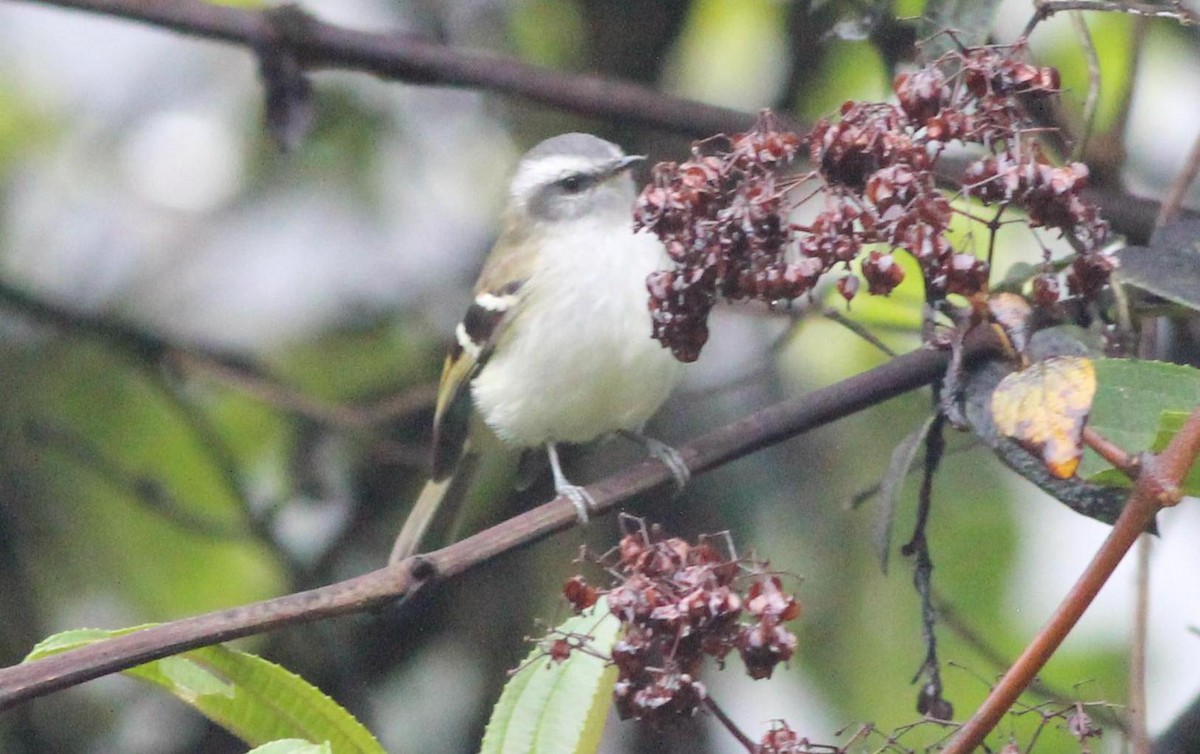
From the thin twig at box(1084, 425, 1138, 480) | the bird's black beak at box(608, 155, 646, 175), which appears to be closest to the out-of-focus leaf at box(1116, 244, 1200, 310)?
the thin twig at box(1084, 425, 1138, 480)

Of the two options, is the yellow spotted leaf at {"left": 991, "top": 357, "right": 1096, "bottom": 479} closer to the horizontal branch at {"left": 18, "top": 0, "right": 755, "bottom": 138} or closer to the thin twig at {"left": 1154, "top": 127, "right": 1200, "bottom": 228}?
the thin twig at {"left": 1154, "top": 127, "right": 1200, "bottom": 228}

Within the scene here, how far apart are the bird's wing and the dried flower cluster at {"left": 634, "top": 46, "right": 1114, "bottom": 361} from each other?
178 cm

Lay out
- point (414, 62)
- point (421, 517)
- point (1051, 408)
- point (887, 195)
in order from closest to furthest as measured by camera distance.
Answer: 1. point (1051, 408)
2. point (887, 195)
3. point (414, 62)
4. point (421, 517)

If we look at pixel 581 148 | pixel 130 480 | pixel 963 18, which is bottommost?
pixel 130 480

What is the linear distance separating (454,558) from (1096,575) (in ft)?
2.45

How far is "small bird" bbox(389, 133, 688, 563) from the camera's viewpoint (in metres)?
3.20

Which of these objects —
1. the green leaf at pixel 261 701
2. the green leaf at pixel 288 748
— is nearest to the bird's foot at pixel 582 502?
the green leaf at pixel 261 701

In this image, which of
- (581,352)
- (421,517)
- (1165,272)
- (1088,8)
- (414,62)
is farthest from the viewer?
(421,517)

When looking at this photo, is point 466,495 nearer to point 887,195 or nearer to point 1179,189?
point 1179,189

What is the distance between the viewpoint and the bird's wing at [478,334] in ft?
11.1

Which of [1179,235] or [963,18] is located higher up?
[963,18]

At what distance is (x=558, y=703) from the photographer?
1634 millimetres

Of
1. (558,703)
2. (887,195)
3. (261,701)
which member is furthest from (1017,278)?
(261,701)

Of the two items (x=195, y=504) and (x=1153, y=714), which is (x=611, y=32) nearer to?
(x=195, y=504)
